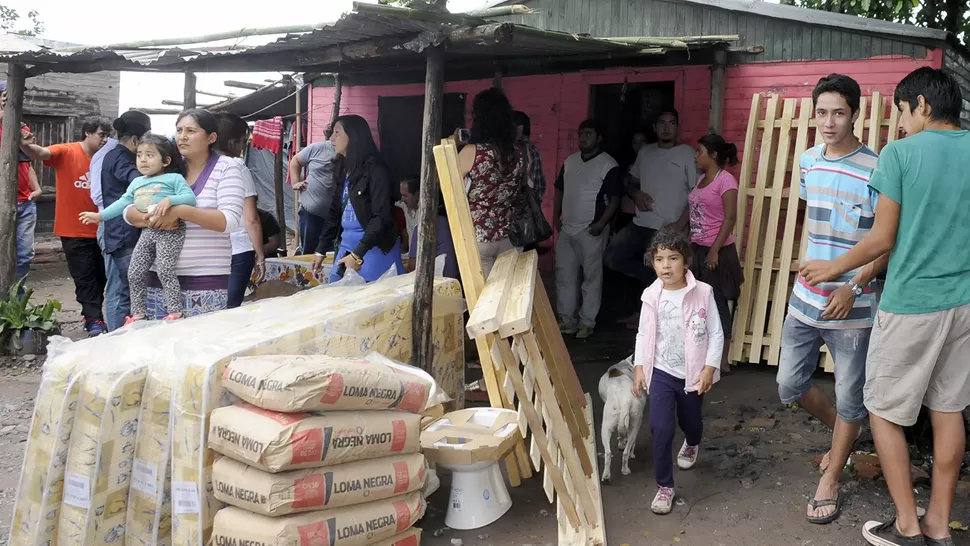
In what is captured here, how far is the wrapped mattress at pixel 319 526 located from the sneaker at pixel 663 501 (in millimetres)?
1391

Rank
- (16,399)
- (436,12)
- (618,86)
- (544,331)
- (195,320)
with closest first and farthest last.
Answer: (195,320), (436,12), (544,331), (16,399), (618,86)

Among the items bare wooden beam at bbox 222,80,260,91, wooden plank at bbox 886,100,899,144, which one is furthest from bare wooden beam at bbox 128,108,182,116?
wooden plank at bbox 886,100,899,144

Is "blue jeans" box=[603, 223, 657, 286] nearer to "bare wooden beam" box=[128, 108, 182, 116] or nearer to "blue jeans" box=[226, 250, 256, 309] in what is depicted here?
"blue jeans" box=[226, 250, 256, 309]

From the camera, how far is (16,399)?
19.7 feet

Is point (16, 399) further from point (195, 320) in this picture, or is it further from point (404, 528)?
point (404, 528)

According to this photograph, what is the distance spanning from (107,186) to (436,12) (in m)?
3.49

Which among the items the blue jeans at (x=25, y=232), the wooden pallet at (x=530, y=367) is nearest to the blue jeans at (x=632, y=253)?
the wooden pallet at (x=530, y=367)

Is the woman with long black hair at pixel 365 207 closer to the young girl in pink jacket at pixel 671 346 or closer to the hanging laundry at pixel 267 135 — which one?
the young girl in pink jacket at pixel 671 346

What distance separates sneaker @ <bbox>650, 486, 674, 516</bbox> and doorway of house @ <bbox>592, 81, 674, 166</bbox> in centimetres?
566

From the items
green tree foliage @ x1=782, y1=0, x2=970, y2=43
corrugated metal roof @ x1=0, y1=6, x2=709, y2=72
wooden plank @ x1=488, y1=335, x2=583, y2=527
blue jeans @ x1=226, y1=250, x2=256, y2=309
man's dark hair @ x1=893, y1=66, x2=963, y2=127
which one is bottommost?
wooden plank @ x1=488, y1=335, x2=583, y2=527

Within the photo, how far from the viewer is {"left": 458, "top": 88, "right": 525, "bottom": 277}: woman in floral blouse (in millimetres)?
5195

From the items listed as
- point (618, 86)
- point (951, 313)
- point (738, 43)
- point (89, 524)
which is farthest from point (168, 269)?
point (618, 86)

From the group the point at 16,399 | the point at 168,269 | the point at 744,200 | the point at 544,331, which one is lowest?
the point at 16,399

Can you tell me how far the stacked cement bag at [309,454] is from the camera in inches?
113
